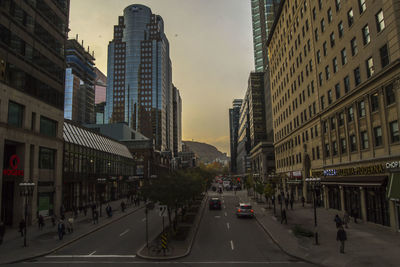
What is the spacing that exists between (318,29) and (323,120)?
13210 millimetres

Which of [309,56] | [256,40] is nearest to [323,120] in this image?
[309,56]

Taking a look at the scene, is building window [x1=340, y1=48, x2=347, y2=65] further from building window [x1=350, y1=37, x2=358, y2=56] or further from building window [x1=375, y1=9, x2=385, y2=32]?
building window [x1=375, y1=9, x2=385, y2=32]

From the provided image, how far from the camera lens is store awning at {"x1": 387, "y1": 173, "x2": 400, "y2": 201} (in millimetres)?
22678

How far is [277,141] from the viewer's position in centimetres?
7656

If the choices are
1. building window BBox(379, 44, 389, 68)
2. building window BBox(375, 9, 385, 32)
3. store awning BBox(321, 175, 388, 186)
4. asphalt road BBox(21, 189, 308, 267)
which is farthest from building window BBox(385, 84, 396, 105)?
asphalt road BBox(21, 189, 308, 267)

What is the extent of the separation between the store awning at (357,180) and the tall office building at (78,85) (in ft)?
480

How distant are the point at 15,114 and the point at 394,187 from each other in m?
36.9

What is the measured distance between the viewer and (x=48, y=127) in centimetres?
3825

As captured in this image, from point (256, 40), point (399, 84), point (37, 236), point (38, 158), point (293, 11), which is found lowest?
point (37, 236)

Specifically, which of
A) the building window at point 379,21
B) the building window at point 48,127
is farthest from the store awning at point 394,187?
the building window at point 48,127

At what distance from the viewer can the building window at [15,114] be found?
31156 mm

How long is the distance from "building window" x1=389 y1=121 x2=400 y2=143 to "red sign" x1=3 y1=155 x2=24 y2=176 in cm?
3604

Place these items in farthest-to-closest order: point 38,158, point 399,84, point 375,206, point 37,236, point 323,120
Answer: point 323,120 → point 38,158 → point 375,206 → point 37,236 → point 399,84

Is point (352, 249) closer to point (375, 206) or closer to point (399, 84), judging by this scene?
point (375, 206)
